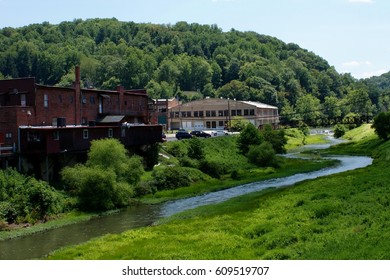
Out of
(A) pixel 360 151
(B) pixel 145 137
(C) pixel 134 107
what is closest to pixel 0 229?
(B) pixel 145 137

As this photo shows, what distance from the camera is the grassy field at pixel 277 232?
26.1m

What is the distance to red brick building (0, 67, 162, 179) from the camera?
1956 inches

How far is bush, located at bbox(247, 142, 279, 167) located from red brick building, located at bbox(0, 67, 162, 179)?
51.4 feet

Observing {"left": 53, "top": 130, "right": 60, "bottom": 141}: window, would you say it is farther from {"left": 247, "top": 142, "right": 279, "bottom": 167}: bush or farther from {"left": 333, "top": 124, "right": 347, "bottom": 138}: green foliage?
{"left": 333, "top": 124, "right": 347, "bottom": 138}: green foliage

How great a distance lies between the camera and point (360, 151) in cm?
9338

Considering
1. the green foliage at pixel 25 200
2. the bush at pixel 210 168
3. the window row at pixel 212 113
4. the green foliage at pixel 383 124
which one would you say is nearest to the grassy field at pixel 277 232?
the green foliage at pixel 25 200

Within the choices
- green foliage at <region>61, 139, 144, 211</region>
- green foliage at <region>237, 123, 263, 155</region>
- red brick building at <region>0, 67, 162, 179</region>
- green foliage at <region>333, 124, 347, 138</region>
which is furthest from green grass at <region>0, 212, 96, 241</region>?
green foliage at <region>333, 124, 347, 138</region>

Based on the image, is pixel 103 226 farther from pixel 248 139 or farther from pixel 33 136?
pixel 248 139

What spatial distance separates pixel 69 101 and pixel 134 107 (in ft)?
53.3

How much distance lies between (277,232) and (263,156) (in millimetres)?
46017

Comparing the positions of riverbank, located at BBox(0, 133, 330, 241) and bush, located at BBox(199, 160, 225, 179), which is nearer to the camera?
riverbank, located at BBox(0, 133, 330, 241)

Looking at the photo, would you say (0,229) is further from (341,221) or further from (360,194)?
(360,194)

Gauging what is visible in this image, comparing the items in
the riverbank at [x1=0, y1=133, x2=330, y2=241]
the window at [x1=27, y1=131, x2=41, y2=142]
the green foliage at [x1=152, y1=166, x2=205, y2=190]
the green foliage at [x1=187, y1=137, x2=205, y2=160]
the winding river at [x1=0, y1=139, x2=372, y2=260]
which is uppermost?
the window at [x1=27, y1=131, x2=41, y2=142]

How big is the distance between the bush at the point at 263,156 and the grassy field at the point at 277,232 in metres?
31.6
